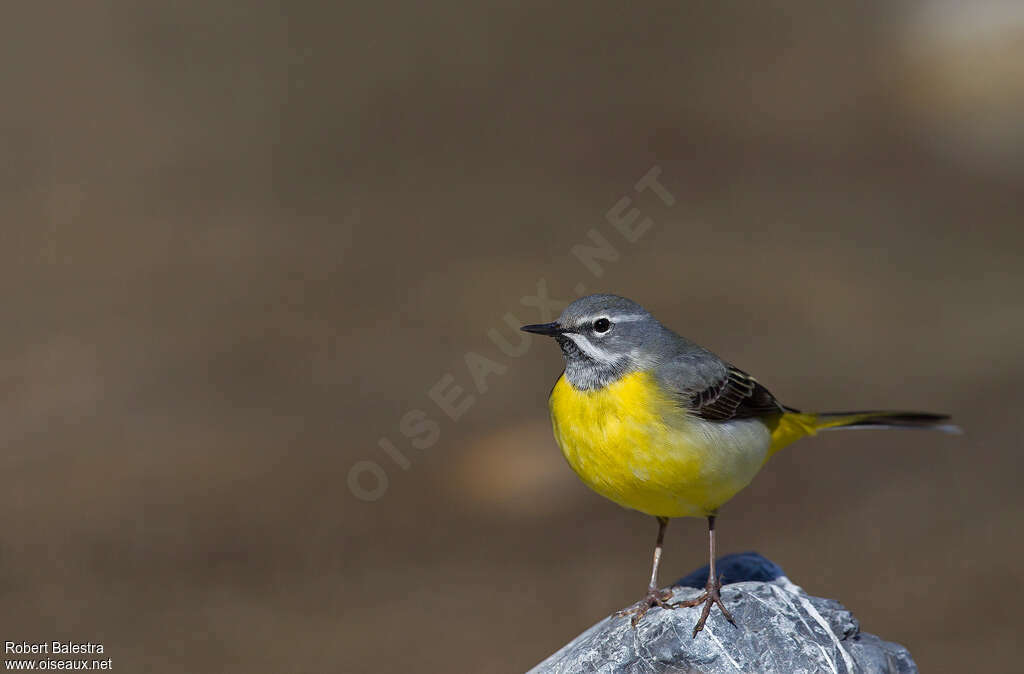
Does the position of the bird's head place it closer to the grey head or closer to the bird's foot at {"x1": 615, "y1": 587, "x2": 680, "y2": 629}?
the grey head

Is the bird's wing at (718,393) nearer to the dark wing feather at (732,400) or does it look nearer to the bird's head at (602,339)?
the dark wing feather at (732,400)

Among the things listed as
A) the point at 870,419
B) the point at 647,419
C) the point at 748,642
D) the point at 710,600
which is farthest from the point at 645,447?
the point at 870,419

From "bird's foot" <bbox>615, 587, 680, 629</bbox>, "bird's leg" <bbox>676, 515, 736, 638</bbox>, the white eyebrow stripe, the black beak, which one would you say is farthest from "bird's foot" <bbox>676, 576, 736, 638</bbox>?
the black beak

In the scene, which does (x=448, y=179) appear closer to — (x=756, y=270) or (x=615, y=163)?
(x=615, y=163)

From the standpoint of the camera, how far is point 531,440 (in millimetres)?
14656

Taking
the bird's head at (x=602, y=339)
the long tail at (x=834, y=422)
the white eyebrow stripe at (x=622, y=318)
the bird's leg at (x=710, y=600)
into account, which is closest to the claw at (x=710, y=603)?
the bird's leg at (x=710, y=600)

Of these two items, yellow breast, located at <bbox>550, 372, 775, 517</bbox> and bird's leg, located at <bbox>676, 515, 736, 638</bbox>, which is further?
bird's leg, located at <bbox>676, 515, 736, 638</bbox>

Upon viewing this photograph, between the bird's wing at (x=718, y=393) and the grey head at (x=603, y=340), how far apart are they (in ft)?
0.71

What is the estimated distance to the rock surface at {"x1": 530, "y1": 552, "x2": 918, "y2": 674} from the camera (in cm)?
689

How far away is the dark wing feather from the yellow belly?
0.11 m

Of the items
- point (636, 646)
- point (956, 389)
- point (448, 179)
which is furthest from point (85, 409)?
point (956, 389)

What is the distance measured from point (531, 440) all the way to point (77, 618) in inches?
237

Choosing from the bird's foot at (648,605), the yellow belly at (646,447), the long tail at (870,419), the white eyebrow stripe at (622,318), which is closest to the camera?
the yellow belly at (646,447)

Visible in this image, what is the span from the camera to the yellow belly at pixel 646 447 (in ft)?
21.8
